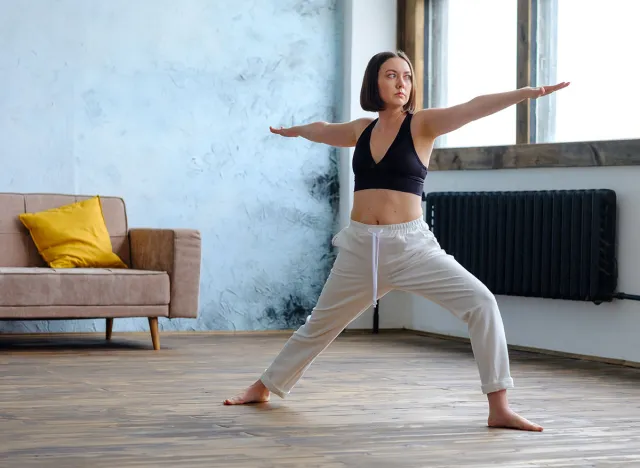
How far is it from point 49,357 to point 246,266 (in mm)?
1731

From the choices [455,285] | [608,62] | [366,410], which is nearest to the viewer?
[455,285]

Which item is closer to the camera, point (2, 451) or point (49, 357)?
point (2, 451)

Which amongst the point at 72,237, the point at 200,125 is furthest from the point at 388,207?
the point at 200,125

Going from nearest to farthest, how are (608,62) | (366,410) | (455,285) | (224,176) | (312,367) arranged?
(455,285)
(366,410)
(312,367)
(608,62)
(224,176)

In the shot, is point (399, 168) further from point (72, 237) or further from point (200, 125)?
point (200, 125)

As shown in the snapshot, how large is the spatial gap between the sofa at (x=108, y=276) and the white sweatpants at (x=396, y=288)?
1904 mm

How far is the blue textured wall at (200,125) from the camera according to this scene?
5859 mm

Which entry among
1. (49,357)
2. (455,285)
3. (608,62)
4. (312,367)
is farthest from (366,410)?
(608,62)

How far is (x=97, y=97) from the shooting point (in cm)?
596

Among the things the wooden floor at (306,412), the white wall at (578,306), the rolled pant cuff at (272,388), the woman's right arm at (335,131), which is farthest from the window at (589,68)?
the rolled pant cuff at (272,388)

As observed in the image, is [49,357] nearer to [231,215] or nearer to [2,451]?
[231,215]

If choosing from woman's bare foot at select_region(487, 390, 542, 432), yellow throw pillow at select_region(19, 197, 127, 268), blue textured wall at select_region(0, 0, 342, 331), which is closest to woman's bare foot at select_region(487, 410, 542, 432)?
woman's bare foot at select_region(487, 390, 542, 432)

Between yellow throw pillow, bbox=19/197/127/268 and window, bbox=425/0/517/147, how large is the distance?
2171 millimetres

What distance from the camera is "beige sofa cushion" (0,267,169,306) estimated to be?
4.98 meters
